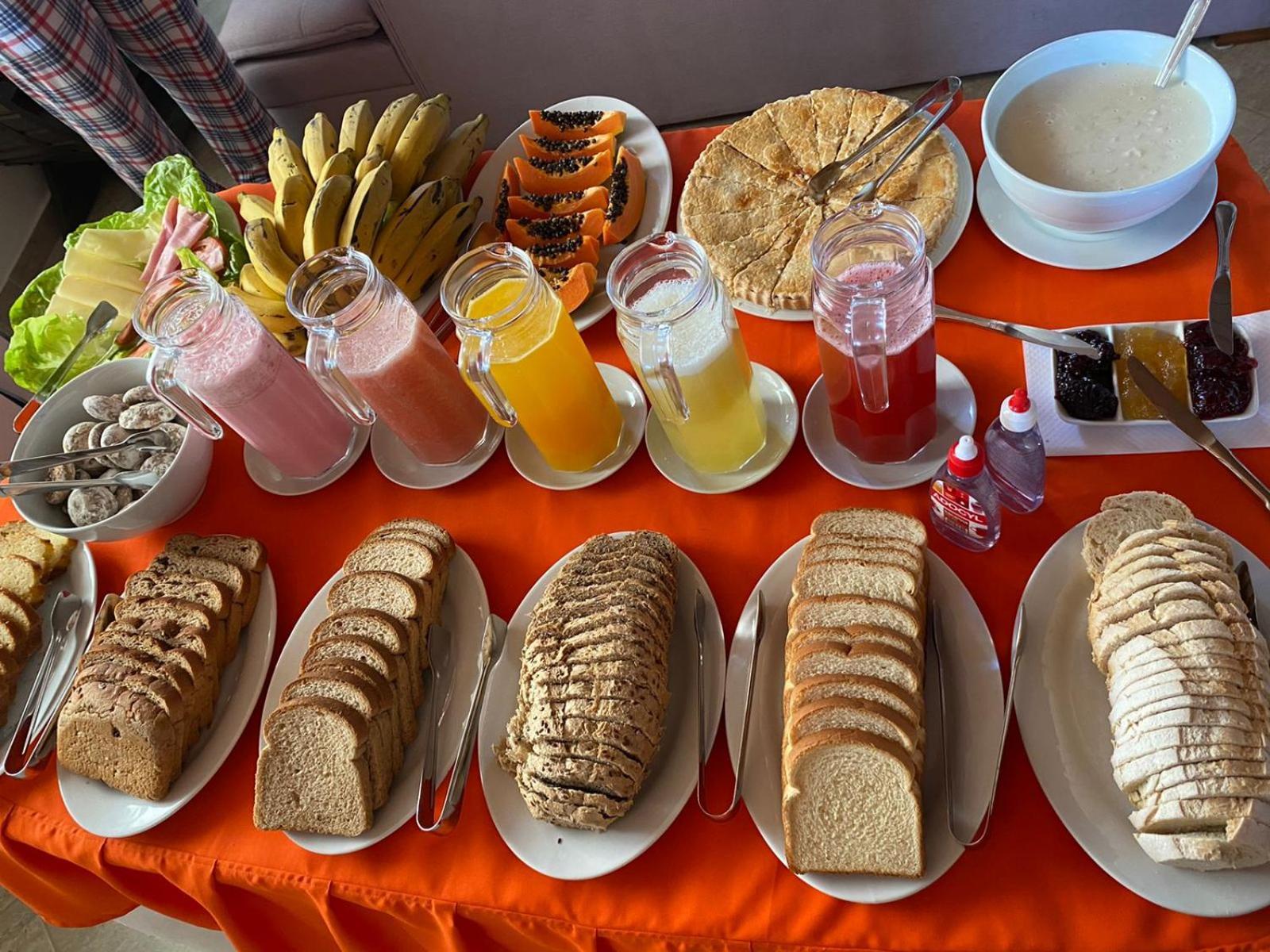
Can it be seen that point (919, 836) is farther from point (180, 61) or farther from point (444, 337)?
point (180, 61)

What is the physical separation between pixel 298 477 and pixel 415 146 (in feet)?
2.04

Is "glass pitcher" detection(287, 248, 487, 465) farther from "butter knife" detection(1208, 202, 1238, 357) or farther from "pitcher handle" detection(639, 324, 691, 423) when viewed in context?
"butter knife" detection(1208, 202, 1238, 357)

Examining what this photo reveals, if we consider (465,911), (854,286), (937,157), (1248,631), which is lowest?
(465,911)

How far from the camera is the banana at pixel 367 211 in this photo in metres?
1.54

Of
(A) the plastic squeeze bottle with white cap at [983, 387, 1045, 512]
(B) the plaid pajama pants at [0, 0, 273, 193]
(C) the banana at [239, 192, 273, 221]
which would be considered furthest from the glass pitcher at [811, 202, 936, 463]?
(B) the plaid pajama pants at [0, 0, 273, 193]

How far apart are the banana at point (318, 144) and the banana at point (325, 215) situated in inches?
6.6

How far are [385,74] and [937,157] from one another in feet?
6.99

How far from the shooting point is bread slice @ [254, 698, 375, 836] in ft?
3.78

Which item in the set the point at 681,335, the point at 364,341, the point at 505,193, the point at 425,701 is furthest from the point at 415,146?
the point at 425,701

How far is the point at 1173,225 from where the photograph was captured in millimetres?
1312

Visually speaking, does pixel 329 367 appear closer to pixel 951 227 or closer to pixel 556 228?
pixel 556 228

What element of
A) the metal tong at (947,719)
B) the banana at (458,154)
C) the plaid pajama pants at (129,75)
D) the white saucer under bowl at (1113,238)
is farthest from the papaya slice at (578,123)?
the plaid pajama pants at (129,75)

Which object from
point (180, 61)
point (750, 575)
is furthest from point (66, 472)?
point (180, 61)

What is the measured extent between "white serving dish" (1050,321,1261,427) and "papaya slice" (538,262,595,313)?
0.69 metres
